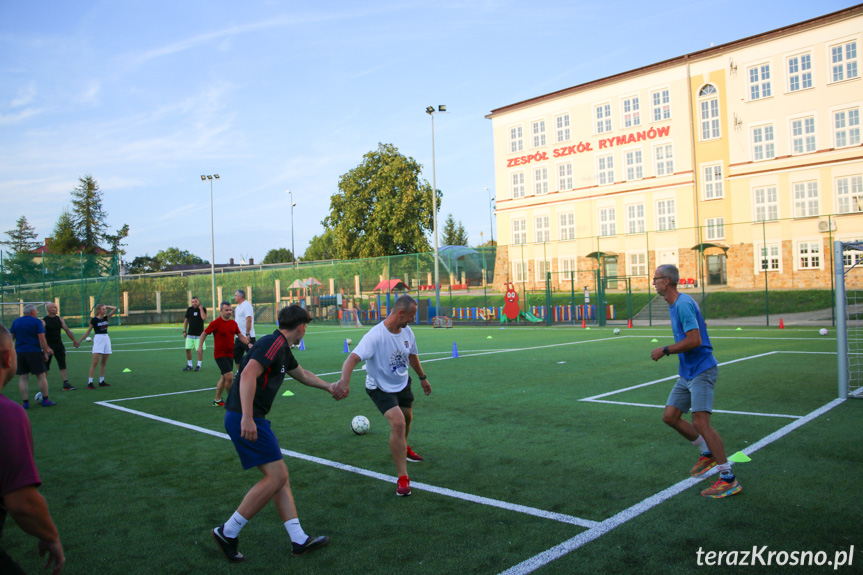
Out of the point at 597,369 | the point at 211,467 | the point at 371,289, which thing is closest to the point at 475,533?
the point at 211,467

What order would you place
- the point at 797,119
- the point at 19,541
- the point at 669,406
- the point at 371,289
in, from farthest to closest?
1. the point at 371,289
2. the point at 797,119
3. the point at 669,406
4. the point at 19,541

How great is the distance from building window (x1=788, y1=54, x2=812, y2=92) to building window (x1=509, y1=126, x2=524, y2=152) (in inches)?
753

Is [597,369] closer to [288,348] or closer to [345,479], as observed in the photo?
[345,479]

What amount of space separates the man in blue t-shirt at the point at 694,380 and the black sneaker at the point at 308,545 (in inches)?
128

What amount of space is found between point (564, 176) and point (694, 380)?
44027 mm

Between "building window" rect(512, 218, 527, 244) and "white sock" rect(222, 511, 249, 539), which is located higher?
"building window" rect(512, 218, 527, 244)

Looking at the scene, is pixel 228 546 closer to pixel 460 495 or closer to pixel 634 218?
pixel 460 495

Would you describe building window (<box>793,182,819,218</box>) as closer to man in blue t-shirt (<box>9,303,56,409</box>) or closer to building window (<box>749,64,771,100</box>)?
building window (<box>749,64,771,100</box>)

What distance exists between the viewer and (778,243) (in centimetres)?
2989

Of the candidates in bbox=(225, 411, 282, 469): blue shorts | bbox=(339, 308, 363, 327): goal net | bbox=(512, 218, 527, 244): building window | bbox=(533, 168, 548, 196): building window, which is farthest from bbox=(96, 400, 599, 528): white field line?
bbox=(512, 218, 527, 244): building window

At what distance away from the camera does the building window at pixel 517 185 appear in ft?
166

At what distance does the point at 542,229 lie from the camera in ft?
162

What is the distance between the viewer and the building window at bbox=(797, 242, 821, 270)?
29.4 metres

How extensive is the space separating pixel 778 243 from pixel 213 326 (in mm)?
28012
